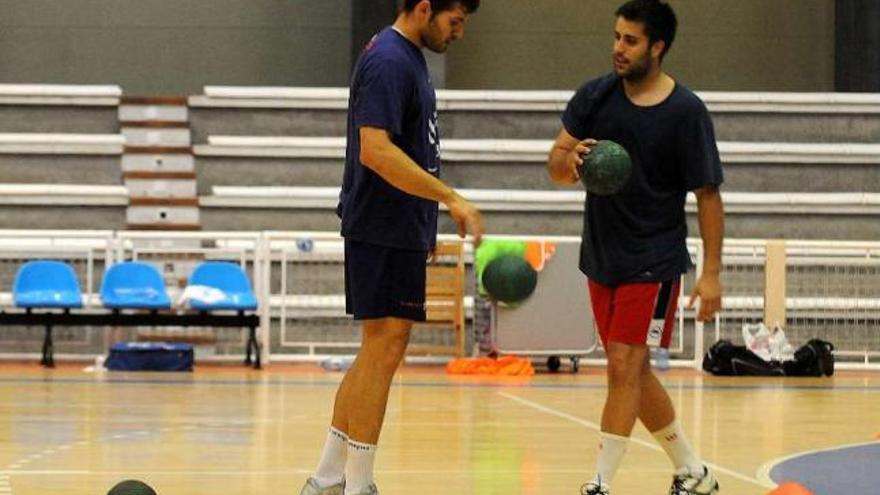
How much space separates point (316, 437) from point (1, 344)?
6.89m

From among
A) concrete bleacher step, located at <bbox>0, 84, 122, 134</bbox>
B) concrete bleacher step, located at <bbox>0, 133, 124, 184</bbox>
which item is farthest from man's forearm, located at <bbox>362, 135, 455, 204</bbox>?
concrete bleacher step, located at <bbox>0, 84, 122, 134</bbox>

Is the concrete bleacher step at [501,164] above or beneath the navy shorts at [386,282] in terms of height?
above

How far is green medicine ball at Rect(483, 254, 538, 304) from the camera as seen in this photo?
45.2 ft

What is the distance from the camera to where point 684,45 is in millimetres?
Answer: 19344

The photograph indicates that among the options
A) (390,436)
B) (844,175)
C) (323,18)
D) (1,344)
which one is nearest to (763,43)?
(844,175)

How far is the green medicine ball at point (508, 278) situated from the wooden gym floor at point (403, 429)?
2.42 ft

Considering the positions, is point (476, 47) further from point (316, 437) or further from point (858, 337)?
point (316, 437)

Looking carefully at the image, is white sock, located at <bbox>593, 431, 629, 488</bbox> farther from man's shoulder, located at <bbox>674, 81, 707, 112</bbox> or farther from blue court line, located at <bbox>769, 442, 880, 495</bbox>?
man's shoulder, located at <bbox>674, 81, 707, 112</bbox>

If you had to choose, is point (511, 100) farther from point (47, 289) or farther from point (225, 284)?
point (47, 289)

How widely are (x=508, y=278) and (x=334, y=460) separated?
7985mm

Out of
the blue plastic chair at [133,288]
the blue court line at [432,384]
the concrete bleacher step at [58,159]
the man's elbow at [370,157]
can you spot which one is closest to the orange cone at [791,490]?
the man's elbow at [370,157]

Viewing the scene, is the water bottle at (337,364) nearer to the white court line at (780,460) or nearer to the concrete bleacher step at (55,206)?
the concrete bleacher step at (55,206)

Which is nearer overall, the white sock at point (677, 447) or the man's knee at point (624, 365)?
the man's knee at point (624, 365)

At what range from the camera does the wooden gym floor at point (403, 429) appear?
7055 millimetres
